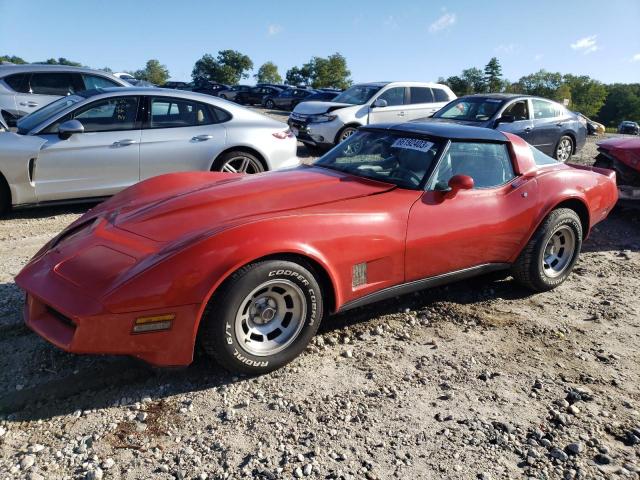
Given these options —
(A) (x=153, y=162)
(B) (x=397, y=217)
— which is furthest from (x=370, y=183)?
(A) (x=153, y=162)

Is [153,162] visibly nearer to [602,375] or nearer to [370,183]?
[370,183]

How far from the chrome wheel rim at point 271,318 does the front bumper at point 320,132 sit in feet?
28.3

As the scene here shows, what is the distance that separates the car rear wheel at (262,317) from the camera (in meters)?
2.78

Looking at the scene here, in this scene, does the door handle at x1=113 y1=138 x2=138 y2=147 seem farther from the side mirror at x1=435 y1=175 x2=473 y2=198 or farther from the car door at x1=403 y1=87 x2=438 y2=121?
the car door at x1=403 y1=87 x2=438 y2=121

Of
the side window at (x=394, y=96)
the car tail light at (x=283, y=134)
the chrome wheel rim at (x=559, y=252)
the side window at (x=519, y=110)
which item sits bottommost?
the chrome wheel rim at (x=559, y=252)

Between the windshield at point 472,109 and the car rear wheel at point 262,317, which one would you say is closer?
the car rear wheel at point 262,317

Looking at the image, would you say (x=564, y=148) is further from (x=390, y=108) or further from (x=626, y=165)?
(x=626, y=165)

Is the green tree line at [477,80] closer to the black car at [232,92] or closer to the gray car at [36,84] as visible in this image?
the black car at [232,92]

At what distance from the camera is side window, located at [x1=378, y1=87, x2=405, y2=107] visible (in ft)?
39.4

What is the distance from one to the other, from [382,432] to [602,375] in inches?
64.0

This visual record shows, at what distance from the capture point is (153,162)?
6.23 meters

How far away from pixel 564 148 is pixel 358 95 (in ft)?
15.3

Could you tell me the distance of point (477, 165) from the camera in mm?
4074

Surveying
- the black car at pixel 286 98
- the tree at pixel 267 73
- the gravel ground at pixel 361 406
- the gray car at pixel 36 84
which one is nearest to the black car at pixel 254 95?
the black car at pixel 286 98
